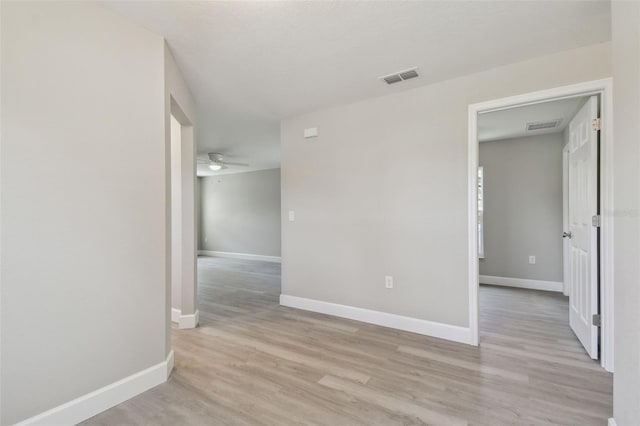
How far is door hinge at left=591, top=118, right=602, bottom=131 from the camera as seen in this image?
2254 mm

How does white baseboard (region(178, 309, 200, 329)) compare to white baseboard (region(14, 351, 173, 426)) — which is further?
white baseboard (region(178, 309, 200, 329))

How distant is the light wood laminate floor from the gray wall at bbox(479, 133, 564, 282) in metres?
1.48

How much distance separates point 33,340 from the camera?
1.50 meters

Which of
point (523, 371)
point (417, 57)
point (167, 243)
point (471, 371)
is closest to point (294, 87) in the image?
point (417, 57)

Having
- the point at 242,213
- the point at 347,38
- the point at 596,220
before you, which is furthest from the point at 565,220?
the point at 242,213

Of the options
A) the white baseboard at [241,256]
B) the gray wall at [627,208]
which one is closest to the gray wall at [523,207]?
the gray wall at [627,208]

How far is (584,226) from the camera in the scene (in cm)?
260

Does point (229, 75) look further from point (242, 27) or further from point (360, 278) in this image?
point (360, 278)

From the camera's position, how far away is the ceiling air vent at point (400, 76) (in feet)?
8.43

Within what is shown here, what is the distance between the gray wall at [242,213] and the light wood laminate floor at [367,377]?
4.73m

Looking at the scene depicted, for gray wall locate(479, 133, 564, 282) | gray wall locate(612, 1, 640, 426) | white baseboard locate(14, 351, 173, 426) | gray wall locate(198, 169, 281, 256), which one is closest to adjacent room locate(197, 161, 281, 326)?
gray wall locate(198, 169, 281, 256)

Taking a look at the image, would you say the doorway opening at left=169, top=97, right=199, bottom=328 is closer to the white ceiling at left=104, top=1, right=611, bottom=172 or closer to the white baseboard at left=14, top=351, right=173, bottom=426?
the white ceiling at left=104, top=1, right=611, bottom=172

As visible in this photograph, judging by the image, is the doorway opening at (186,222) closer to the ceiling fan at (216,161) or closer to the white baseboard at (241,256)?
the ceiling fan at (216,161)

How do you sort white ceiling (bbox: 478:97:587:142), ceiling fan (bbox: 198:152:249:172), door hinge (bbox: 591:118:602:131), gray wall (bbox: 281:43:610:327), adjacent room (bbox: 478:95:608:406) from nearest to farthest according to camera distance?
door hinge (bbox: 591:118:602:131) < adjacent room (bbox: 478:95:608:406) < gray wall (bbox: 281:43:610:327) < white ceiling (bbox: 478:97:587:142) < ceiling fan (bbox: 198:152:249:172)
